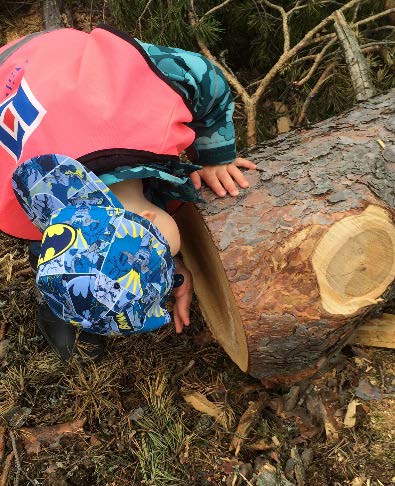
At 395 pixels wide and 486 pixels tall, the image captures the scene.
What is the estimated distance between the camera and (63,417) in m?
1.96

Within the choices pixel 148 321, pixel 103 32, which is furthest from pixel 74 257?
pixel 103 32

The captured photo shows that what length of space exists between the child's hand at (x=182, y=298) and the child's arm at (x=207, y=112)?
1.52 ft

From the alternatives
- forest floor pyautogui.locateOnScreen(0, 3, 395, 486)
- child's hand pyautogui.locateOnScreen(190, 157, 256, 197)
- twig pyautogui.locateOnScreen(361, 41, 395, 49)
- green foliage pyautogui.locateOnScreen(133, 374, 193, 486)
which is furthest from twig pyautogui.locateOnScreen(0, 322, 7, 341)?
twig pyautogui.locateOnScreen(361, 41, 395, 49)

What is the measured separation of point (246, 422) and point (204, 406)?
0.57ft

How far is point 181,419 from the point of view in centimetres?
193

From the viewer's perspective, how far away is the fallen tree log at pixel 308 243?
1.46 metres

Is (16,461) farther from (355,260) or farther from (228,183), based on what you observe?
(355,260)

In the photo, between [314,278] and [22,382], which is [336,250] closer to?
[314,278]

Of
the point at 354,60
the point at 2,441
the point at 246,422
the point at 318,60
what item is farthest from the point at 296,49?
the point at 2,441

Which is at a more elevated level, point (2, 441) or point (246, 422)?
point (2, 441)

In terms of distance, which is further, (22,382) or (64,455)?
(22,382)

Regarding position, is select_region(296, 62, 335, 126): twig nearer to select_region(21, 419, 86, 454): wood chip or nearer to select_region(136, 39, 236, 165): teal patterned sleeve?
select_region(136, 39, 236, 165): teal patterned sleeve

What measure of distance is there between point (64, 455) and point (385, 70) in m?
2.09

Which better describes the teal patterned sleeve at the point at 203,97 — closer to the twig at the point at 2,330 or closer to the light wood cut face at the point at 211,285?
the light wood cut face at the point at 211,285
